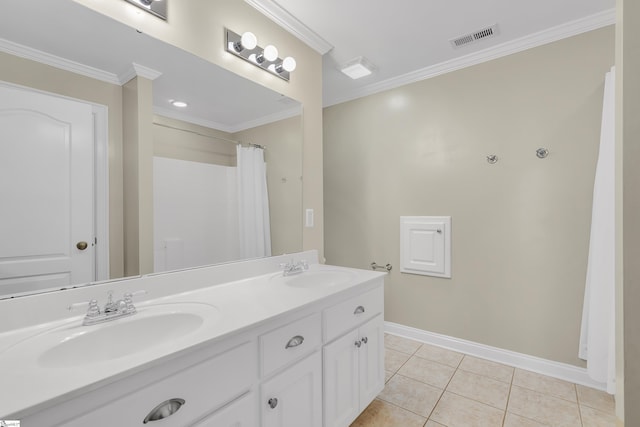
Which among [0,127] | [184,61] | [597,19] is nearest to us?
[0,127]

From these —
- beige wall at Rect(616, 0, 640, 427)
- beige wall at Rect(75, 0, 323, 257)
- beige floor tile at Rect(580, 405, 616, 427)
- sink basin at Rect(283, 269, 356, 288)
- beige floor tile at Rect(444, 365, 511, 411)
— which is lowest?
beige floor tile at Rect(444, 365, 511, 411)

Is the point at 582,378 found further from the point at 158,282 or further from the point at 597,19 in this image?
the point at 158,282

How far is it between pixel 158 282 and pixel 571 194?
2.62m

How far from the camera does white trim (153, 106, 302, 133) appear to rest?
139 cm

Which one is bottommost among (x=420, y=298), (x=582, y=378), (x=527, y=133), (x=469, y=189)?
(x=582, y=378)

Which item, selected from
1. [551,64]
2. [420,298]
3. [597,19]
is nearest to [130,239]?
[420,298]

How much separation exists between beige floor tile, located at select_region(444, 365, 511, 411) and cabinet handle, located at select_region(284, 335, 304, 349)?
4.48 feet

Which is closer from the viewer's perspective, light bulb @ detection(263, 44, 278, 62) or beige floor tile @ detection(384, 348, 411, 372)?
light bulb @ detection(263, 44, 278, 62)

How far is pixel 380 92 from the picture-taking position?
2.88 metres

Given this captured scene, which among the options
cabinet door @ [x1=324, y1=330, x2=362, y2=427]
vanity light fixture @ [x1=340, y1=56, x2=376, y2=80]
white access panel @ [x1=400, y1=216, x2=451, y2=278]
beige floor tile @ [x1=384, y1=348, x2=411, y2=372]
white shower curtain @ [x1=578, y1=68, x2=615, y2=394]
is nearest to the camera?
cabinet door @ [x1=324, y1=330, x2=362, y2=427]

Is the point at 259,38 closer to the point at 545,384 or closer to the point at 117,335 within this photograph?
the point at 117,335

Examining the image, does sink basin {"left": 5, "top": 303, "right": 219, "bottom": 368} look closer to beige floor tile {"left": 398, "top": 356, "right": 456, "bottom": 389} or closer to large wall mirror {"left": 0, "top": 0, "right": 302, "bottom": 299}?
large wall mirror {"left": 0, "top": 0, "right": 302, "bottom": 299}

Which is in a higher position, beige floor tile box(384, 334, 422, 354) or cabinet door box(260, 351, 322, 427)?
cabinet door box(260, 351, 322, 427)

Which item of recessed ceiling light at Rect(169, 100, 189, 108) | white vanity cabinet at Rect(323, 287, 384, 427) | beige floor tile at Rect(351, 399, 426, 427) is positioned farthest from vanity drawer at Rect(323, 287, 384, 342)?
recessed ceiling light at Rect(169, 100, 189, 108)
